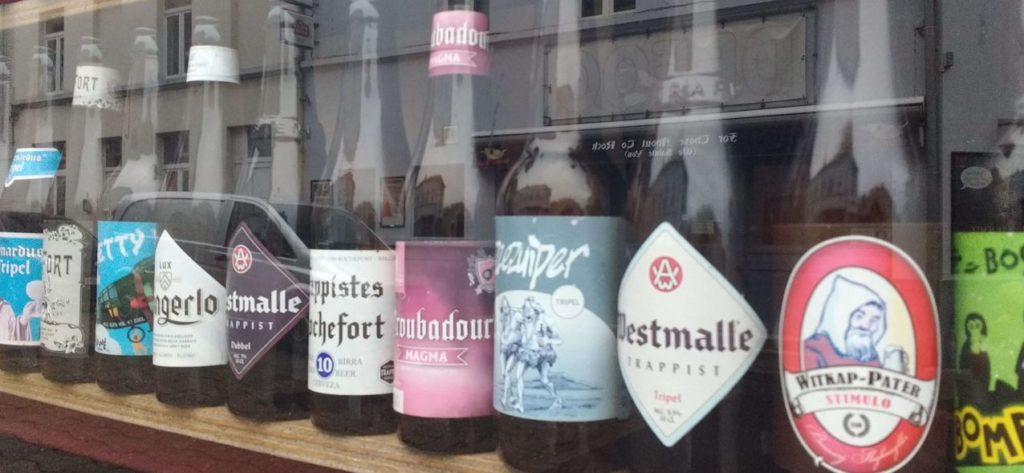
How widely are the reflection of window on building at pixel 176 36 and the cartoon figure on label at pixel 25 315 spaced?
0.28 meters

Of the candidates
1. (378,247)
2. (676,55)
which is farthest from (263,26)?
(676,55)

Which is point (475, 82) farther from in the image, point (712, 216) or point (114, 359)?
point (114, 359)

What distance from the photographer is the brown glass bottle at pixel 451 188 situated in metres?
0.56

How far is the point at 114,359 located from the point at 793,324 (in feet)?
2.13

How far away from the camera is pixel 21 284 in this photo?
89 cm

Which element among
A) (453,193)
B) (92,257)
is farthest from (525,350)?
(92,257)

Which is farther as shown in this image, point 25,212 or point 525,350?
point 25,212

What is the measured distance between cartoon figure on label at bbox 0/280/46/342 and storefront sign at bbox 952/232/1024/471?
0.89 metres

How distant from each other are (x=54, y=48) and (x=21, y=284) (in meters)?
0.38

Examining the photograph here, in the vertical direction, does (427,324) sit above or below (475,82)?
below

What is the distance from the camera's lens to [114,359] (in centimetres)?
79

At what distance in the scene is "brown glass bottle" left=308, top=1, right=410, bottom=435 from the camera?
2.10 ft

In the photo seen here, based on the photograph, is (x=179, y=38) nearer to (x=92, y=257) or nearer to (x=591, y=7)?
(x=92, y=257)

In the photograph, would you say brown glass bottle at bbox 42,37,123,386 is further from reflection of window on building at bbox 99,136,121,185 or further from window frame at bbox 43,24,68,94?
window frame at bbox 43,24,68,94
